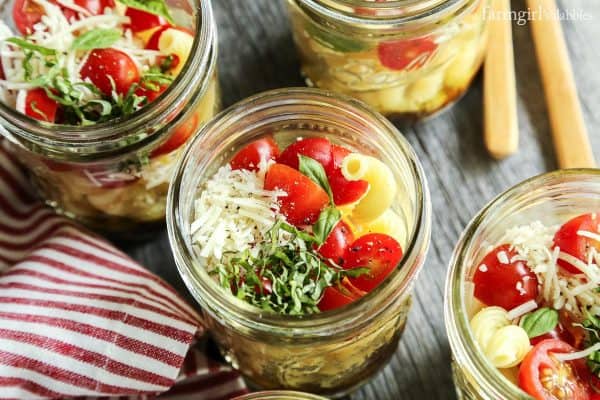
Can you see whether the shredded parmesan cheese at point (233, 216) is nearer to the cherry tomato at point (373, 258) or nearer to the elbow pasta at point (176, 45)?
the cherry tomato at point (373, 258)

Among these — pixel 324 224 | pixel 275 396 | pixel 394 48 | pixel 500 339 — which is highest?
pixel 394 48

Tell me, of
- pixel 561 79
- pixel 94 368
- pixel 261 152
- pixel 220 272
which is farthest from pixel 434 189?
pixel 94 368

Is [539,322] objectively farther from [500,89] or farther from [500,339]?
[500,89]

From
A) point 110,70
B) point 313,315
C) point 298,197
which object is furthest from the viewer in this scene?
point 110,70

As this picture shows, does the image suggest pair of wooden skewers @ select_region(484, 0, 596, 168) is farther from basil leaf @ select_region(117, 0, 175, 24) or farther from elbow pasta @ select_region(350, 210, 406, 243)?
basil leaf @ select_region(117, 0, 175, 24)

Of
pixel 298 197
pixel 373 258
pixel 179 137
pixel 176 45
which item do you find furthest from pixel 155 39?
pixel 373 258

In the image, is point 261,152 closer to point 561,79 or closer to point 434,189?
point 434,189

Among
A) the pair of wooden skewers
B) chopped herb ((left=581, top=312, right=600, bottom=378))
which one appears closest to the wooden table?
the pair of wooden skewers
